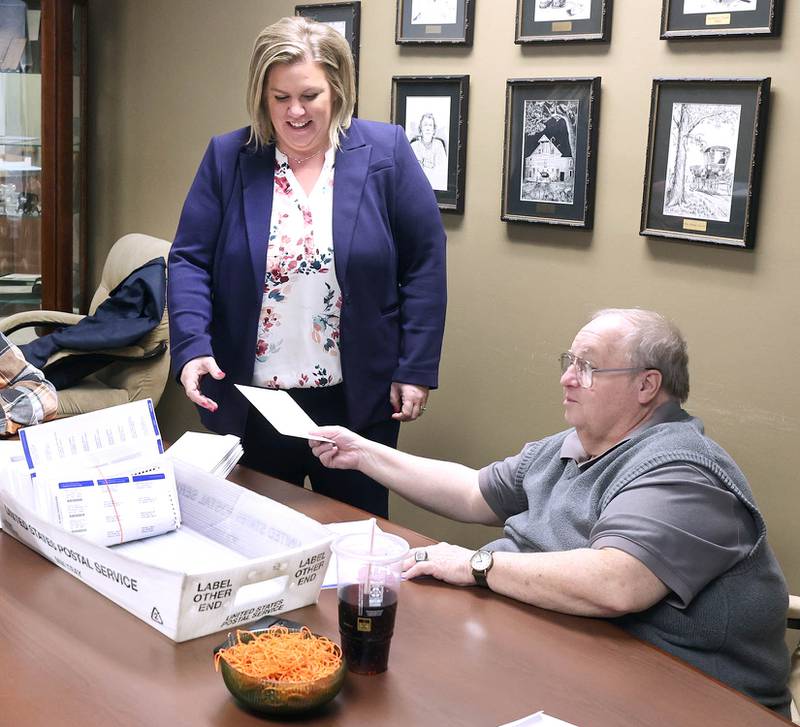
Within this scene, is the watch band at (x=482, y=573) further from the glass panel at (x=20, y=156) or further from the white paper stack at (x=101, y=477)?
the glass panel at (x=20, y=156)

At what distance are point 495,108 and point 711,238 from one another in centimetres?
84

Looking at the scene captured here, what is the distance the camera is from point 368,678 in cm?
142

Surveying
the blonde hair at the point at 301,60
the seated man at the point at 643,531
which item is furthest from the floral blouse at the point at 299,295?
the seated man at the point at 643,531

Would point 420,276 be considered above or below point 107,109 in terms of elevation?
below

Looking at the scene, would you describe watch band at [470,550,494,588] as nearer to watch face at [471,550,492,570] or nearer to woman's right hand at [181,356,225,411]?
watch face at [471,550,492,570]

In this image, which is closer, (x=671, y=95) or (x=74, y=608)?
(x=74, y=608)

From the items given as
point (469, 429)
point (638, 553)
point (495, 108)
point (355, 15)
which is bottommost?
point (469, 429)

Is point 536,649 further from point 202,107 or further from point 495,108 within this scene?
point 202,107

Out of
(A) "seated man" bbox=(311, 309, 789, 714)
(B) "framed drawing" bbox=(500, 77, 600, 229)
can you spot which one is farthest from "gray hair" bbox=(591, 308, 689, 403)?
(B) "framed drawing" bbox=(500, 77, 600, 229)

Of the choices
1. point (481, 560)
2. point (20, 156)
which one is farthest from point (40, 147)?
point (481, 560)

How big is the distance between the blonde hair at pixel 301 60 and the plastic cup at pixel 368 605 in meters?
1.35

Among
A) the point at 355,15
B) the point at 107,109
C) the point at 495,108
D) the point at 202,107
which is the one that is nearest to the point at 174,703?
the point at 495,108

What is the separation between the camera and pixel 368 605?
1.40 m

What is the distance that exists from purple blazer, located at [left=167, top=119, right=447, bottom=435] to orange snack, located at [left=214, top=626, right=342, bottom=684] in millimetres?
1135
